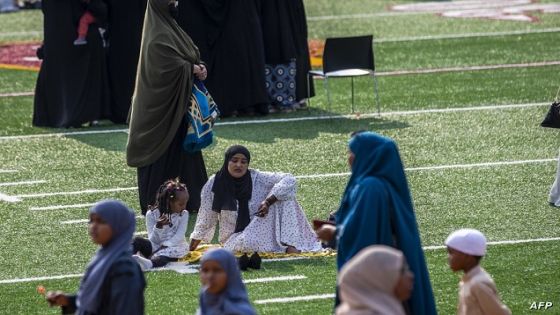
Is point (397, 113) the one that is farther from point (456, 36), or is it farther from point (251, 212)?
point (456, 36)

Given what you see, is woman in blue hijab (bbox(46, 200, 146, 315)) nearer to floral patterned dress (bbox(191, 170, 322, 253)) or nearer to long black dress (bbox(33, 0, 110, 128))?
floral patterned dress (bbox(191, 170, 322, 253))

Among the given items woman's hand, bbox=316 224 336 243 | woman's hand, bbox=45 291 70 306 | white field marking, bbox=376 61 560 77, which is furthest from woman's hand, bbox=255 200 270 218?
white field marking, bbox=376 61 560 77

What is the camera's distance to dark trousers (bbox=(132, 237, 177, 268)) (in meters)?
11.3

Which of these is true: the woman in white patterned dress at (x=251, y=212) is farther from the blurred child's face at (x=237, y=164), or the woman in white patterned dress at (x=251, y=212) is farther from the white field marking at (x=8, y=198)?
the white field marking at (x=8, y=198)

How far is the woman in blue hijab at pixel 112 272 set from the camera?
7301 millimetres

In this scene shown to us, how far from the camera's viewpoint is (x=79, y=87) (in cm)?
1784

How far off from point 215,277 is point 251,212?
4757mm

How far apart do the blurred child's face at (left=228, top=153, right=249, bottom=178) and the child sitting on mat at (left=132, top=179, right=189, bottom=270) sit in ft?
1.51

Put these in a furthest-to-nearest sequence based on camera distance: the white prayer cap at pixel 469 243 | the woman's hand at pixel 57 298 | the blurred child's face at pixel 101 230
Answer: the white prayer cap at pixel 469 243, the woman's hand at pixel 57 298, the blurred child's face at pixel 101 230

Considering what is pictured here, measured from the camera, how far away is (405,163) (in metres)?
15.4

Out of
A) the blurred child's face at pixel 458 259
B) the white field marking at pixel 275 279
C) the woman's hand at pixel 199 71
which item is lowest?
the white field marking at pixel 275 279

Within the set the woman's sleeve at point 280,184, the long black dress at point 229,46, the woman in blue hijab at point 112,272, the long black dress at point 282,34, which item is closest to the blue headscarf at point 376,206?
the woman in blue hijab at point 112,272

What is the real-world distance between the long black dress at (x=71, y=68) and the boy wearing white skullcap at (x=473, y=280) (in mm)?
10430

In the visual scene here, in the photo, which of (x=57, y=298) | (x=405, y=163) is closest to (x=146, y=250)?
(x=57, y=298)
